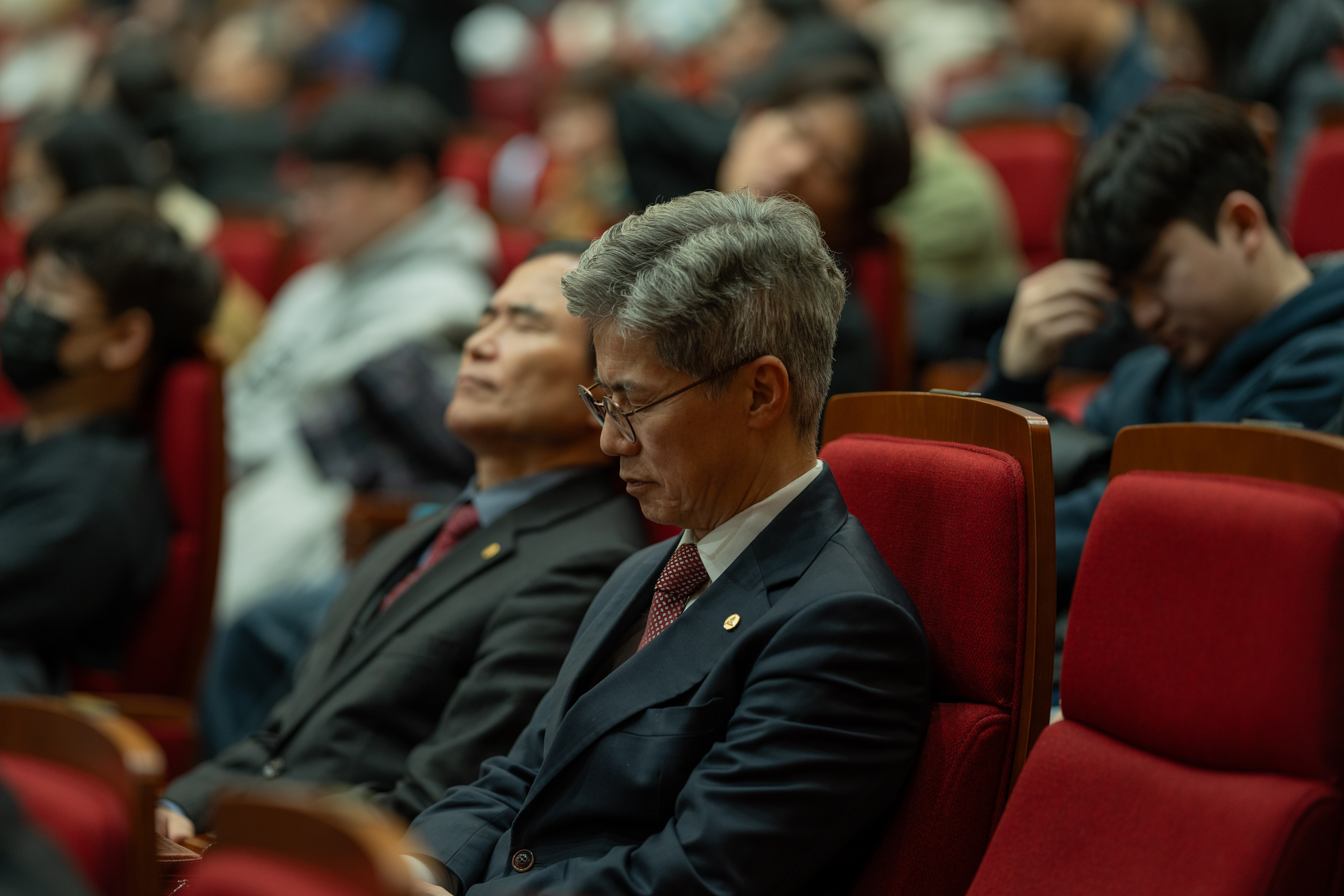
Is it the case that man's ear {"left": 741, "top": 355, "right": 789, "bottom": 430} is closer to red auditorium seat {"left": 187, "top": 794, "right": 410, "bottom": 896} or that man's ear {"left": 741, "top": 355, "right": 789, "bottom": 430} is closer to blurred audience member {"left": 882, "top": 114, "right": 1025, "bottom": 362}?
red auditorium seat {"left": 187, "top": 794, "right": 410, "bottom": 896}

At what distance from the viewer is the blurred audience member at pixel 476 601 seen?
177cm

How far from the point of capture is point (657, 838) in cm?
129

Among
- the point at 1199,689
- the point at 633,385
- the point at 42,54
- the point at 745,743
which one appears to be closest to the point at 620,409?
the point at 633,385

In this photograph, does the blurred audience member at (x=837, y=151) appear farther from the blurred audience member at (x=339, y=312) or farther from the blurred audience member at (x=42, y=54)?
the blurred audience member at (x=42, y=54)

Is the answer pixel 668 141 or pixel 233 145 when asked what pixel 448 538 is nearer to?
pixel 668 141

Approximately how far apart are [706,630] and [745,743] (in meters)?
0.15

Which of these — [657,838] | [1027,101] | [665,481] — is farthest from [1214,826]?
[1027,101]

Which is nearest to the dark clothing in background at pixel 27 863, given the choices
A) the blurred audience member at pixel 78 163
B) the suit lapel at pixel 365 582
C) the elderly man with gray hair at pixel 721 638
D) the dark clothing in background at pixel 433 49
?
the elderly man with gray hair at pixel 721 638

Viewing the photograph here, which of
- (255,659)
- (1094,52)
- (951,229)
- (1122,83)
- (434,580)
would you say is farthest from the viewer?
(1094,52)

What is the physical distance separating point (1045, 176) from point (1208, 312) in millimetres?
2458

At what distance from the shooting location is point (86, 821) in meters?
1.07

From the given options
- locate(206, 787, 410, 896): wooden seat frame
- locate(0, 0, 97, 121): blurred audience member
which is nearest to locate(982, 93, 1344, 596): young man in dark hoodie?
locate(206, 787, 410, 896): wooden seat frame

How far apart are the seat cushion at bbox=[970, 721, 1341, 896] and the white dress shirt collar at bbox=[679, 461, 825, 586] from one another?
1.16 ft

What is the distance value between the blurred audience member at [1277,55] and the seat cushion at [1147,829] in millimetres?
2221
